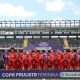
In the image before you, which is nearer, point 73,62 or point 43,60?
point 43,60

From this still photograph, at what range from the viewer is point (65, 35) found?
2156 inches

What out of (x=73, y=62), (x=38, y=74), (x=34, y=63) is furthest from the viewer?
(x=73, y=62)

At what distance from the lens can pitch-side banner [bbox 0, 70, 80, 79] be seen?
69.7 feet

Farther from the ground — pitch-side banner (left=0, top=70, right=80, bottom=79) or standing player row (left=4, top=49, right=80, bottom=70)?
standing player row (left=4, top=49, right=80, bottom=70)

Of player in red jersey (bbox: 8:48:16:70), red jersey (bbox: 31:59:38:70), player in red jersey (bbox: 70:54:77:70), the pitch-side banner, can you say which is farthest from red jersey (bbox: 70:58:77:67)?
the pitch-side banner

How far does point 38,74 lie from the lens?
70.0ft

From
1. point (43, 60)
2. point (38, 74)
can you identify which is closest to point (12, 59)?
point (43, 60)

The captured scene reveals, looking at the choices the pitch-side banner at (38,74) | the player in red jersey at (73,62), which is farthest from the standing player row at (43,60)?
the pitch-side banner at (38,74)

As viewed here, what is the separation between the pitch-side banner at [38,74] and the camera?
21.2 metres

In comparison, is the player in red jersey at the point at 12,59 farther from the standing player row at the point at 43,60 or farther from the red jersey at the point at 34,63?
the red jersey at the point at 34,63

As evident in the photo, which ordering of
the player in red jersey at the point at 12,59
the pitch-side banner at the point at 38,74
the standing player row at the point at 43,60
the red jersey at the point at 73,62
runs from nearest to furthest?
the pitch-side banner at the point at 38,74 → the standing player row at the point at 43,60 → the player in red jersey at the point at 12,59 → the red jersey at the point at 73,62

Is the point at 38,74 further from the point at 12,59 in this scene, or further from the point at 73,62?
the point at 73,62

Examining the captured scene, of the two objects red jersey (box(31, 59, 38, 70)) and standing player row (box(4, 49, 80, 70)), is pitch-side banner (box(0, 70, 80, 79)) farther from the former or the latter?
red jersey (box(31, 59, 38, 70))

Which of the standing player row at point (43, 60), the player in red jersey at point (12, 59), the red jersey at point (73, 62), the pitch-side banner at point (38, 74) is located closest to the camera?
the pitch-side banner at point (38, 74)
